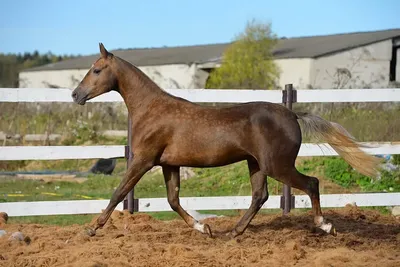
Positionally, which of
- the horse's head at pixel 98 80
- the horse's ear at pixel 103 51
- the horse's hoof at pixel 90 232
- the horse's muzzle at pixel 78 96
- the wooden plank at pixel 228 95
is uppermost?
the horse's ear at pixel 103 51

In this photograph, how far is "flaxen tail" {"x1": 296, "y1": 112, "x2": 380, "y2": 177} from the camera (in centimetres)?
724

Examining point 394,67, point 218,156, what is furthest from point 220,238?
point 394,67

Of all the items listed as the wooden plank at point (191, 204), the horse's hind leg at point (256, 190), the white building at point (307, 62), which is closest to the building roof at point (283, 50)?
the white building at point (307, 62)

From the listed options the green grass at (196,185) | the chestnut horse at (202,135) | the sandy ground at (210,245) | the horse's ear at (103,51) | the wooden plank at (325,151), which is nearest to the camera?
the sandy ground at (210,245)

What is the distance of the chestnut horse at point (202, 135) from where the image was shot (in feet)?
22.4

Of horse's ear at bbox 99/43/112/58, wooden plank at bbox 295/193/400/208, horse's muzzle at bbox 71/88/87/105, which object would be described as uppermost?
horse's ear at bbox 99/43/112/58

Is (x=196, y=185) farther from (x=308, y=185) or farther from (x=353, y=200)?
(x=308, y=185)

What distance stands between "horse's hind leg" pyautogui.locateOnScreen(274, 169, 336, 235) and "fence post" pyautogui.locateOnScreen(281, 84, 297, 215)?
190 centimetres

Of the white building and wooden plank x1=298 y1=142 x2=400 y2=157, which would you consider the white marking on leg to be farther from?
the white building

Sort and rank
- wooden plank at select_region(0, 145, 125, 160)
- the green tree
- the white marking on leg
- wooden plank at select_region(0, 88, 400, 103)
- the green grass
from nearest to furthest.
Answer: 1. the white marking on leg
2. wooden plank at select_region(0, 145, 125, 160)
3. wooden plank at select_region(0, 88, 400, 103)
4. the green grass
5. the green tree

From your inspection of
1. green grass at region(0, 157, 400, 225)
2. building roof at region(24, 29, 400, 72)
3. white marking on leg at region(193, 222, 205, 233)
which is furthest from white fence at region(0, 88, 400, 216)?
building roof at region(24, 29, 400, 72)

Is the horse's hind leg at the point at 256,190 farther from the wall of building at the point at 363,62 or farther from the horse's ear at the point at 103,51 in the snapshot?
the wall of building at the point at 363,62

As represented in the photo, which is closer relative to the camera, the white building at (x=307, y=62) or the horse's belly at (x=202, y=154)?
the horse's belly at (x=202, y=154)

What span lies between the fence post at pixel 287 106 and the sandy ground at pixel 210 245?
1.45 feet
